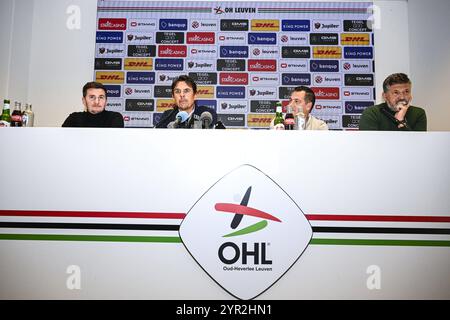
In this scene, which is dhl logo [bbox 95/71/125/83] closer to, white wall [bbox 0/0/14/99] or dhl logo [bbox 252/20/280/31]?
white wall [bbox 0/0/14/99]

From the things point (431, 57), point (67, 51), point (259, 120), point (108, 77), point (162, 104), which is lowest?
point (259, 120)

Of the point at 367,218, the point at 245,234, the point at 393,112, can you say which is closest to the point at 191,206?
the point at 245,234

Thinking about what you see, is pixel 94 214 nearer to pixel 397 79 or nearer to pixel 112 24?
pixel 397 79

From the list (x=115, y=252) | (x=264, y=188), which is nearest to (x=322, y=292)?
(x=264, y=188)

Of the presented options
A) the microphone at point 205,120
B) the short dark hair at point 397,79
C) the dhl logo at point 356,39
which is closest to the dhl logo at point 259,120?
the dhl logo at point 356,39

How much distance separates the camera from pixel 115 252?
190 cm

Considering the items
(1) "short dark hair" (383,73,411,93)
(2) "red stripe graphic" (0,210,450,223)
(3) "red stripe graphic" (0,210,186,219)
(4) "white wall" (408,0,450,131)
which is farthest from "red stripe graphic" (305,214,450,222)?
(4) "white wall" (408,0,450,131)

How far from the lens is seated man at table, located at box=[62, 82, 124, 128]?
307 cm

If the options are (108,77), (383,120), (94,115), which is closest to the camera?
(383,120)

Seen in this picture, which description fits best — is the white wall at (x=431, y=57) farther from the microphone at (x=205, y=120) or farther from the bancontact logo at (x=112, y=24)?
the bancontact logo at (x=112, y=24)

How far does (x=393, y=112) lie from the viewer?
285 cm

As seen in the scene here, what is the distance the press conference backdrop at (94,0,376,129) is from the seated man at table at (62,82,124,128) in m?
1.33

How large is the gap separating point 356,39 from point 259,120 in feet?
4.90

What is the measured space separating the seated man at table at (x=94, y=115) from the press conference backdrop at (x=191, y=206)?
3.54ft
